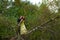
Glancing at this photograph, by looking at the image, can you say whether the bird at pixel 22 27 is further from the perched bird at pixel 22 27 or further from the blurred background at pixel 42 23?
the blurred background at pixel 42 23

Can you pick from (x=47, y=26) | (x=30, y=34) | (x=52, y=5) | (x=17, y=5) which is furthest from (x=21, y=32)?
(x=17, y=5)

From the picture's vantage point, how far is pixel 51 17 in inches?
197

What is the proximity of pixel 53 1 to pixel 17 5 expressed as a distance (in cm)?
176

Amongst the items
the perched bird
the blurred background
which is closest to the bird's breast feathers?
the perched bird

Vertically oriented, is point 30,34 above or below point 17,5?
below

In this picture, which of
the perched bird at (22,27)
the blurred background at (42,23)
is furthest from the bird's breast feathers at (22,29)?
the blurred background at (42,23)

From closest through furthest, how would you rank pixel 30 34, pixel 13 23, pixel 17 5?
1. pixel 30 34
2. pixel 13 23
3. pixel 17 5

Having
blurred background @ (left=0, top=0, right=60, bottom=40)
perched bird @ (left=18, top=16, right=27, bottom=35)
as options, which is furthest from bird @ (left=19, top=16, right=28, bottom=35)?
blurred background @ (left=0, top=0, right=60, bottom=40)

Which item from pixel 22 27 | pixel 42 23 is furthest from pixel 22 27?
pixel 42 23

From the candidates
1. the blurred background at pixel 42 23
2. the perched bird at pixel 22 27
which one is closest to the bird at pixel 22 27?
the perched bird at pixel 22 27

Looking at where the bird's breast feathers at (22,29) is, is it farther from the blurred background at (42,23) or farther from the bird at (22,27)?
the blurred background at (42,23)

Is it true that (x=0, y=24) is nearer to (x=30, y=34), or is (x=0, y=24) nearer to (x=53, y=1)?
(x=30, y=34)

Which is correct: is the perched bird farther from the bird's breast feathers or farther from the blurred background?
the blurred background

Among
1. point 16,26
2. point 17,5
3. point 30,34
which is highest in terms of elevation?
point 17,5
